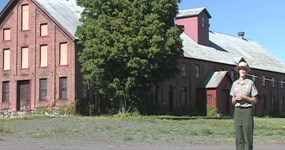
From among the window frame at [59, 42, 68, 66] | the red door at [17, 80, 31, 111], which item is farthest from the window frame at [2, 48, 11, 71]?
the window frame at [59, 42, 68, 66]

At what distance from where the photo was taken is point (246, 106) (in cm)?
Result: 1061

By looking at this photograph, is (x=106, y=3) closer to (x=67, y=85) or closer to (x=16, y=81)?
(x=67, y=85)

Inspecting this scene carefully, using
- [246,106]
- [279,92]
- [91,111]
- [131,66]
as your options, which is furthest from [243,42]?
[246,106]

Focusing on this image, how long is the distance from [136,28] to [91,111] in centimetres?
1010

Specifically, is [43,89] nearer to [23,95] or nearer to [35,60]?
[23,95]

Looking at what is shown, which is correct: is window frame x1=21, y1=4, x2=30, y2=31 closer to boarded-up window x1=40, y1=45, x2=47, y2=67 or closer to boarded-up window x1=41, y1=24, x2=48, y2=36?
boarded-up window x1=41, y1=24, x2=48, y2=36

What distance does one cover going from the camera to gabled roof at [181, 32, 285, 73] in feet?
206

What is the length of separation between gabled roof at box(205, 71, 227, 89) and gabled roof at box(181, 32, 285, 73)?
71.9 inches

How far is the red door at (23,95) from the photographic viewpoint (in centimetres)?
5029

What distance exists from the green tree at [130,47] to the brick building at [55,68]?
18.9ft

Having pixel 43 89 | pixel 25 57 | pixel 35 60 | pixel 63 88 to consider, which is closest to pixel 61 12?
pixel 35 60

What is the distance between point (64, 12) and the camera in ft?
171

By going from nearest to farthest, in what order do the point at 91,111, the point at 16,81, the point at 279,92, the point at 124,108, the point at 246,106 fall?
the point at 246,106, the point at 124,108, the point at 91,111, the point at 16,81, the point at 279,92

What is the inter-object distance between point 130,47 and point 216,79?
77.3ft
